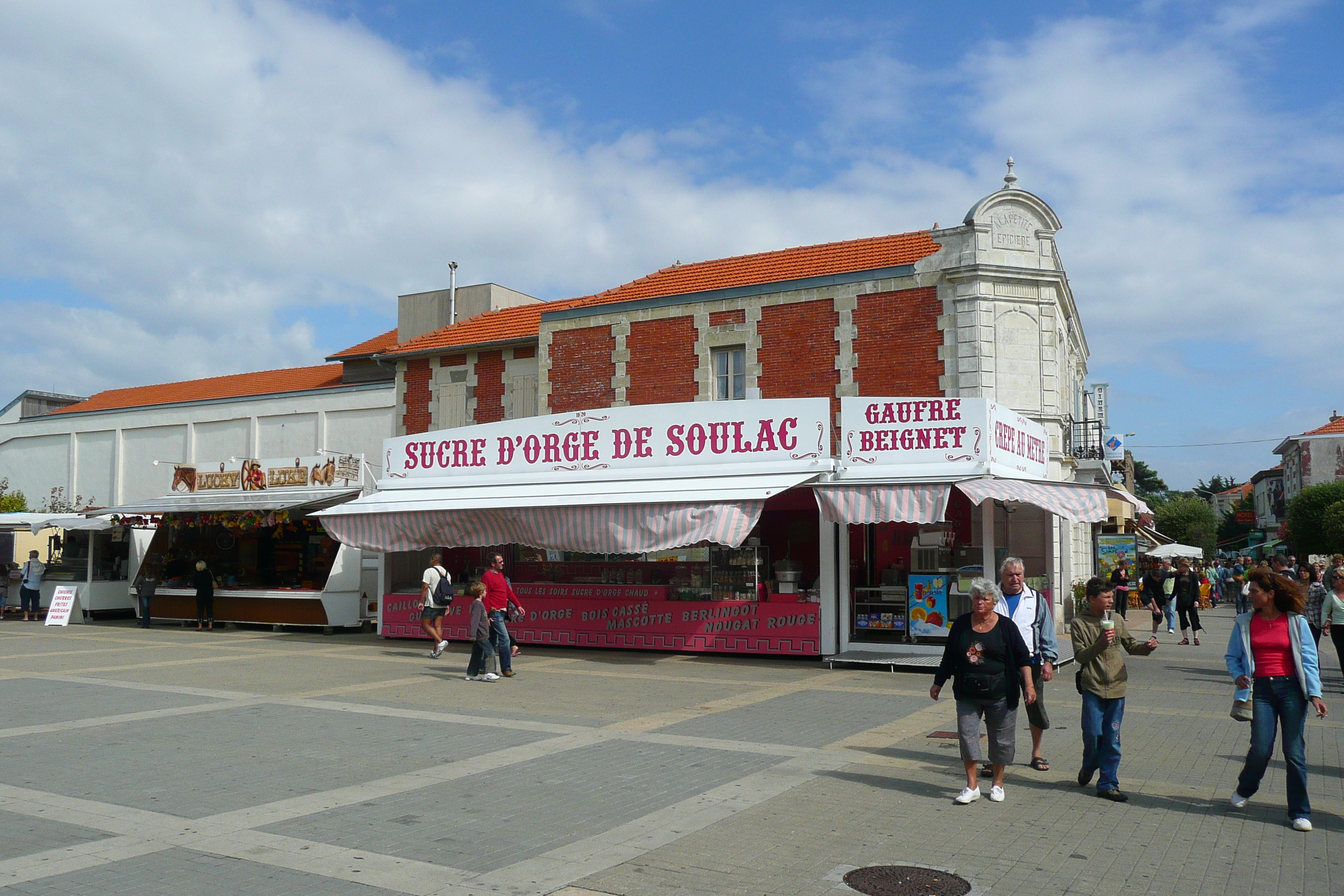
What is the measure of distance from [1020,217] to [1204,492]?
129 metres

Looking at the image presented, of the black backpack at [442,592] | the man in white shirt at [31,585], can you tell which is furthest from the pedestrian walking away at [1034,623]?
the man in white shirt at [31,585]

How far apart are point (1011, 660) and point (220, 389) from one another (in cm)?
3560

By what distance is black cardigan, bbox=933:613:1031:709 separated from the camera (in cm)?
718

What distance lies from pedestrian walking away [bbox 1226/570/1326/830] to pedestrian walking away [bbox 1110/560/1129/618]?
33.9 ft

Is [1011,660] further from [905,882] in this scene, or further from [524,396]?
[524,396]

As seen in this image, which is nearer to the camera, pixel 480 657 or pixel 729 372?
pixel 480 657

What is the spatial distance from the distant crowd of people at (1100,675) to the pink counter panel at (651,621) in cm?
735

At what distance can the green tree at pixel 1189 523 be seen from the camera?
68938 mm

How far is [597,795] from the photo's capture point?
7.30 meters

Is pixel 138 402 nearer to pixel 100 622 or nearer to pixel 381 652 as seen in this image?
pixel 100 622

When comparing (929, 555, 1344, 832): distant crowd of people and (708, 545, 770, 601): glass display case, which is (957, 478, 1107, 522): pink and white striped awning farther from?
(929, 555, 1344, 832): distant crowd of people

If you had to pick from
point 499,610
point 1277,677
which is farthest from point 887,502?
point 1277,677

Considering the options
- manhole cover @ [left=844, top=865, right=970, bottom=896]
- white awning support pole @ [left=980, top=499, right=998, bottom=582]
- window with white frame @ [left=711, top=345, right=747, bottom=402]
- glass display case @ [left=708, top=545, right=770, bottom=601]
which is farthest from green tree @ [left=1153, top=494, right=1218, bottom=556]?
manhole cover @ [left=844, top=865, right=970, bottom=896]

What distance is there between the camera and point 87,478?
37781 mm
